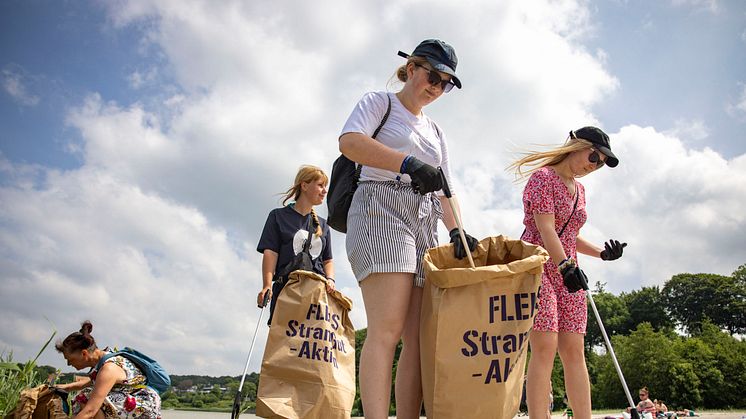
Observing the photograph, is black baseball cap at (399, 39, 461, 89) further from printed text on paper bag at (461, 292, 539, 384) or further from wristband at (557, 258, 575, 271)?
wristband at (557, 258, 575, 271)

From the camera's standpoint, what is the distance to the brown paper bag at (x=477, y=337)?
2148 mm

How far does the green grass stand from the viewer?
4180 mm

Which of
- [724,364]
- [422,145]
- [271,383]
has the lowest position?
[271,383]

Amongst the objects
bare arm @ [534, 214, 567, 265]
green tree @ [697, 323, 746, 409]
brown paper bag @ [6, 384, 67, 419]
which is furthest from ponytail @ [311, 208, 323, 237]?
green tree @ [697, 323, 746, 409]

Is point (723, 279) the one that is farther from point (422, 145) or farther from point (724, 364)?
point (422, 145)

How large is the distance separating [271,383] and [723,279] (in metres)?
61.7

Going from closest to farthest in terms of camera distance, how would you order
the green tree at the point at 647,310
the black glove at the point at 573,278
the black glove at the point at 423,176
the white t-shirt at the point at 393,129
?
the black glove at the point at 423,176 < the white t-shirt at the point at 393,129 < the black glove at the point at 573,278 < the green tree at the point at 647,310

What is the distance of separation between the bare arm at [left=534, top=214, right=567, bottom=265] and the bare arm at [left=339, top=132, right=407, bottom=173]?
4.51ft

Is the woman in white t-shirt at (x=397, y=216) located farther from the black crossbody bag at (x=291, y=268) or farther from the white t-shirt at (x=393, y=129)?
the black crossbody bag at (x=291, y=268)

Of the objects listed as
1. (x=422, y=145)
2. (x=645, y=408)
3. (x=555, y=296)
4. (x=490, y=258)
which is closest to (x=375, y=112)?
(x=422, y=145)

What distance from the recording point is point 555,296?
3.35 meters

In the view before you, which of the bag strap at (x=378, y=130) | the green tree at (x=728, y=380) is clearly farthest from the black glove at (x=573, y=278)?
the green tree at (x=728, y=380)

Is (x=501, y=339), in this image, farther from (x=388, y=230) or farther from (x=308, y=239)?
(x=308, y=239)

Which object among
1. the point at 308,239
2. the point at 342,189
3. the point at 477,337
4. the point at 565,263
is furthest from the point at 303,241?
the point at 477,337
